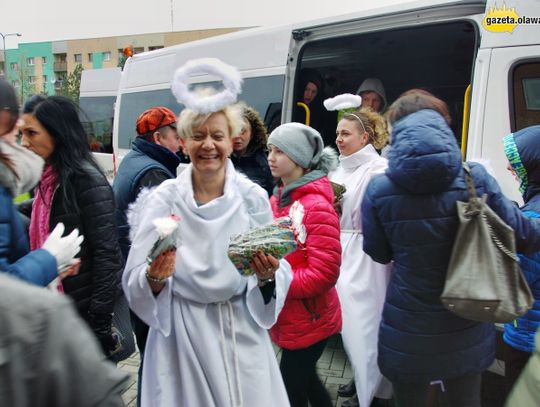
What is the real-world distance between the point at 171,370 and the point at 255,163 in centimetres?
271

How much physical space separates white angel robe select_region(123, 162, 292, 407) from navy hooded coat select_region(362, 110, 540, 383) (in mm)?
591

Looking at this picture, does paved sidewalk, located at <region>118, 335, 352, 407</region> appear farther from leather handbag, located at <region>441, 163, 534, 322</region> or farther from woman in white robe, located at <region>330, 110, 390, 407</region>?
leather handbag, located at <region>441, 163, 534, 322</region>

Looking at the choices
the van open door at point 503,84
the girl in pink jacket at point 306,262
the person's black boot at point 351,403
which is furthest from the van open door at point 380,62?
the person's black boot at point 351,403

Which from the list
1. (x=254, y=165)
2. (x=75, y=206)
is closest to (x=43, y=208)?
(x=75, y=206)

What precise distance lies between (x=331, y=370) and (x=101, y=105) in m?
7.63

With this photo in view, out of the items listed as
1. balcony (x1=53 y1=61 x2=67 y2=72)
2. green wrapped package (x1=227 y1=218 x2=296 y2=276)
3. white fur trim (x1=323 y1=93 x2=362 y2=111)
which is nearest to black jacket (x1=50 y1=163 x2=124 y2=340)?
green wrapped package (x1=227 y1=218 x2=296 y2=276)

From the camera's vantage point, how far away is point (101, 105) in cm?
1022

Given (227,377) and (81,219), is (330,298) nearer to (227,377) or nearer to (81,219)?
(227,377)

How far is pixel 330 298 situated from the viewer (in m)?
2.93

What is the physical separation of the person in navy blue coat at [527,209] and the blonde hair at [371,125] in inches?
49.8

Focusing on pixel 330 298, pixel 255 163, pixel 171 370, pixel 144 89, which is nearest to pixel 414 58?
pixel 255 163

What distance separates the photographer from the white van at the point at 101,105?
9.93 meters

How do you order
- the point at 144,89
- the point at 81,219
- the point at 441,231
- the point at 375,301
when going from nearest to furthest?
the point at 441,231
the point at 81,219
the point at 375,301
the point at 144,89

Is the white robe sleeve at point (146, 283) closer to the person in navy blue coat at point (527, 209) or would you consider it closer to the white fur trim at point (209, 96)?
the white fur trim at point (209, 96)
